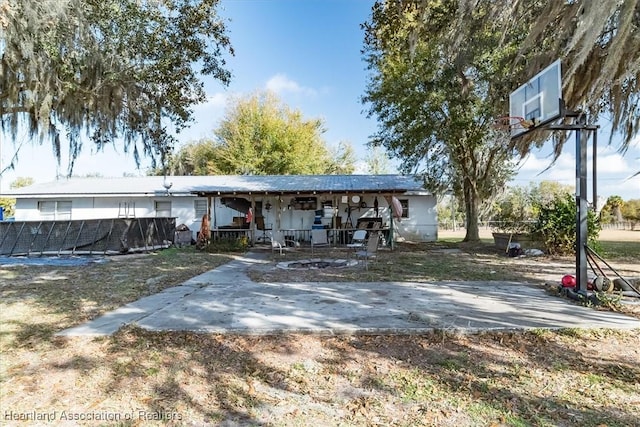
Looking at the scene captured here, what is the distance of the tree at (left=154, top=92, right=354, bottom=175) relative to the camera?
28.4m

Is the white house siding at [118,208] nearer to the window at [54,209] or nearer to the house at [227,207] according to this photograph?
the house at [227,207]

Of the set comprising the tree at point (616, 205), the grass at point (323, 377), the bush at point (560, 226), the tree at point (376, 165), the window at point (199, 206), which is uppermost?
the tree at point (376, 165)

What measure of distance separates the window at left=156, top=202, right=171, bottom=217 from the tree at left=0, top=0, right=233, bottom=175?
953 centimetres

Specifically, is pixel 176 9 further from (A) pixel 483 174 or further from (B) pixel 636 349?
(A) pixel 483 174

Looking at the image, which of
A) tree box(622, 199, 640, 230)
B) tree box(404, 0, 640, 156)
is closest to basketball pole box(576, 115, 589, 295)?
tree box(404, 0, 640, 156)

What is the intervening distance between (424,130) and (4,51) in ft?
38.0

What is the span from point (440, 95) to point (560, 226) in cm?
530

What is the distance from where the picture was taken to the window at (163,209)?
746 inches

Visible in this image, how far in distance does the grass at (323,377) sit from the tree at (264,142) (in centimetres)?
2429

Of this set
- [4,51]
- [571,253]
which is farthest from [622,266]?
[4,51]

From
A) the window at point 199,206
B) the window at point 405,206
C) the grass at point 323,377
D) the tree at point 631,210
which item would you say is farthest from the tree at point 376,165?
the grass at point 323,377

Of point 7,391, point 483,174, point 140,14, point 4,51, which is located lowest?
point 7,391

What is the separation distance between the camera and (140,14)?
787 cm

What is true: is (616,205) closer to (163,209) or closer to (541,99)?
(541,99)
